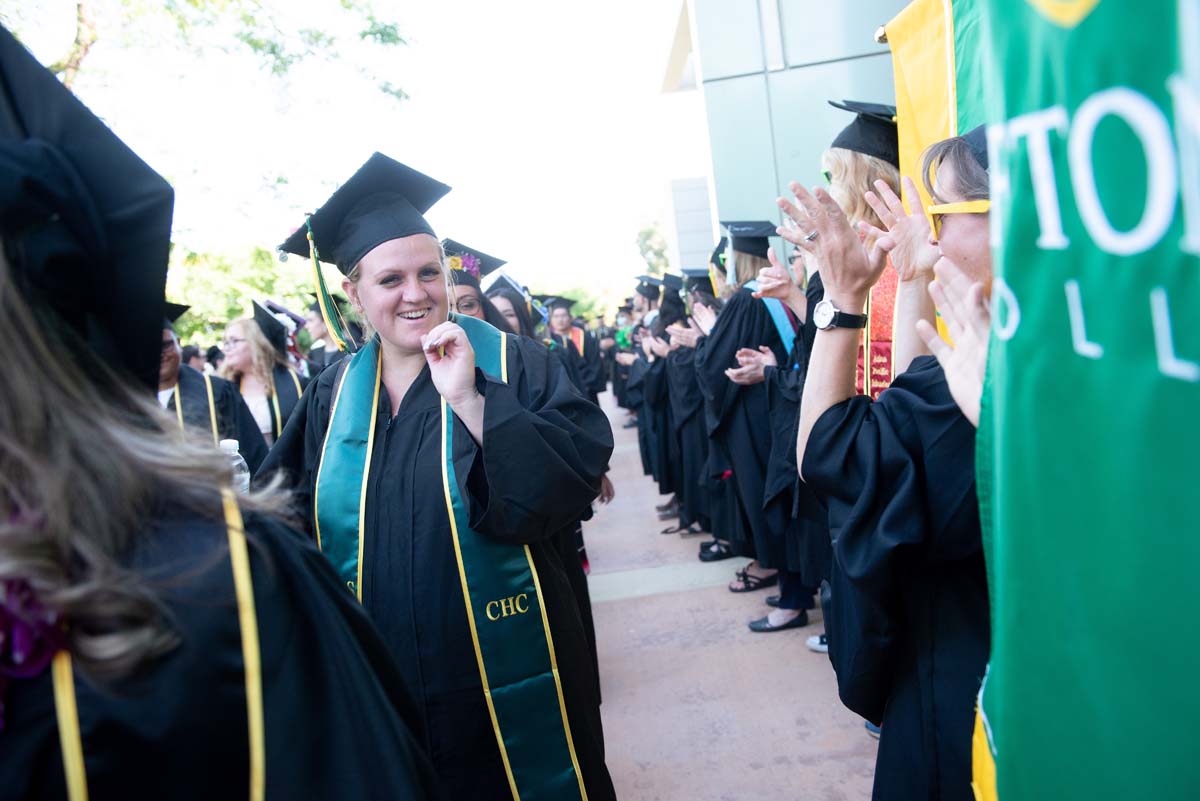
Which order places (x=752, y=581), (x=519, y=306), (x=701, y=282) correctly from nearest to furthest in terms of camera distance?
(x=519, y=306), (x=752, y=581), (x=701, y=282)

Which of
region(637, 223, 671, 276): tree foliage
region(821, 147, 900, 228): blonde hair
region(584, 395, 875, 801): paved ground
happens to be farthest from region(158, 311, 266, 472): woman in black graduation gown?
region(637, 223, 671, 276): tree foliage

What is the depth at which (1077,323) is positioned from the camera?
3.05ft

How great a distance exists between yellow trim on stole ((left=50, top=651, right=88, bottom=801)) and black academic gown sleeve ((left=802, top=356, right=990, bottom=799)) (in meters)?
1.27

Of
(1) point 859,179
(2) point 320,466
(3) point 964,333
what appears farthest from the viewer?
(1) point 859,179

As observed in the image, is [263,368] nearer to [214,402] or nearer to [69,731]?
[214,402]

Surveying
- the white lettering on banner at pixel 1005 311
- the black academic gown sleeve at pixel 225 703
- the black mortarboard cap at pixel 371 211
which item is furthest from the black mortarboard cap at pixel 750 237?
the black academic gown sleeve at pixel 225 703

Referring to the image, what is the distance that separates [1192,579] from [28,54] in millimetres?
1356

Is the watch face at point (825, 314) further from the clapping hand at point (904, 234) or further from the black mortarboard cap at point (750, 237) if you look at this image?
the black mortarboard cap at point (750, 237)

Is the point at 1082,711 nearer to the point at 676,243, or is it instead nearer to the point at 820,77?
the point at 820,77

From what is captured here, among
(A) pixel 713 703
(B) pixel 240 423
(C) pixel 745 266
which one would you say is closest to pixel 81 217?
(A) pixel 713 703

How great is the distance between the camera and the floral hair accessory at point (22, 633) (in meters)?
0.94

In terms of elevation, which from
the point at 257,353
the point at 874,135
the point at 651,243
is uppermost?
the point at 651,243

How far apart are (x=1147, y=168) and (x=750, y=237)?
461 cm

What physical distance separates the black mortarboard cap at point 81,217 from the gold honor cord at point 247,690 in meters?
0.26
